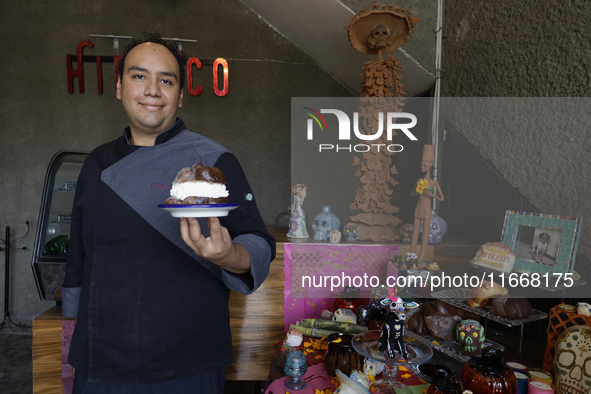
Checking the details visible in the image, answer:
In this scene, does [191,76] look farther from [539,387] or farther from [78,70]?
[539,387]

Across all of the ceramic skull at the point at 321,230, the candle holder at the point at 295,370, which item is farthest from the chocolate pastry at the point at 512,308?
the ceramic skull at the point at 321,230

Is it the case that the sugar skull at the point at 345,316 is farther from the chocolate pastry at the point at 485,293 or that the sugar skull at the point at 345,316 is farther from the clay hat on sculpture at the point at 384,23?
the clay hat on sculpture at the point at 384,23

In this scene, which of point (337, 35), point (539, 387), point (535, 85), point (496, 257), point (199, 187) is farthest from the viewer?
point (337, 35)

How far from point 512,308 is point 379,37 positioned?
1.31m

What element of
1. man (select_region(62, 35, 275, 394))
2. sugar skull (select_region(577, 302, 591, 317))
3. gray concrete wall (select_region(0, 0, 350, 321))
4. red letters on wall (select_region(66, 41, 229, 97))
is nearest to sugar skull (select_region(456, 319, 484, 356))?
sugar skull (select_region(577, 302, 591, 317))

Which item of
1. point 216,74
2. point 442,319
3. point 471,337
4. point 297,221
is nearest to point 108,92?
point 216,74

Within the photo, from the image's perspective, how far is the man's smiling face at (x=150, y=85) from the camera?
1.06 m

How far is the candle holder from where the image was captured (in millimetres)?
1250

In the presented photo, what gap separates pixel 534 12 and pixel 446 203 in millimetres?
1123

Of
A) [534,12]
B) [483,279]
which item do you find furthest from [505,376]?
[534,12]

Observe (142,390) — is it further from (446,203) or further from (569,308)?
(446,203)

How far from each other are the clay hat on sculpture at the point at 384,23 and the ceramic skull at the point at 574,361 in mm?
1406

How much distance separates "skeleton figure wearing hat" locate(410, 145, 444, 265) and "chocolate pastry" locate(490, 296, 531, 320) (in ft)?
1.23

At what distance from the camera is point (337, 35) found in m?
2.74
